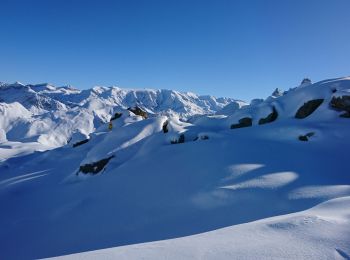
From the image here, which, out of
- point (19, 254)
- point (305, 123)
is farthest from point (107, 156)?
point (305, 123)

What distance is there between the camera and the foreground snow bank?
5.18 metres

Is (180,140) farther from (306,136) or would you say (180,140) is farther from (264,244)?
(264,244)

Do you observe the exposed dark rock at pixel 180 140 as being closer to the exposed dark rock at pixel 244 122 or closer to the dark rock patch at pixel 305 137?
the dark rock patch at pixel 305 137

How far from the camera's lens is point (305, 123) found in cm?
2080

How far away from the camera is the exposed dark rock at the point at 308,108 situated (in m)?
23.6

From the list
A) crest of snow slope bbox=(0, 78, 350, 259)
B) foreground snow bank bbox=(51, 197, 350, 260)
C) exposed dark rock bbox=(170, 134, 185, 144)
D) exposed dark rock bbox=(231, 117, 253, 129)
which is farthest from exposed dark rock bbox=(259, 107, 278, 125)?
foreground snow bank bbox=(51, 197, 350, 260)

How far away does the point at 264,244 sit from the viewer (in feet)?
18.4

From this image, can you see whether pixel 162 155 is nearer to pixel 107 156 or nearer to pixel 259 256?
pixel 107 156

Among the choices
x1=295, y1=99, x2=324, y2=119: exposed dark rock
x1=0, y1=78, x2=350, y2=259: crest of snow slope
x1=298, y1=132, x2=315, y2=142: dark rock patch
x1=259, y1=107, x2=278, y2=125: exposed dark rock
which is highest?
x1=295, y1=99, x2=324, y2=119: exposed dark rock

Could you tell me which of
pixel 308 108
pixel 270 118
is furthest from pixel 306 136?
pixel 270 118

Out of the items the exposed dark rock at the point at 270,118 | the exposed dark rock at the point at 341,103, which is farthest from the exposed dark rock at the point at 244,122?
the exposed dark rock at the point at 341,103

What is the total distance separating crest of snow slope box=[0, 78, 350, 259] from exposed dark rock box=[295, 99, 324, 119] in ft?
2.59

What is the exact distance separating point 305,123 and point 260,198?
1178 centimetres

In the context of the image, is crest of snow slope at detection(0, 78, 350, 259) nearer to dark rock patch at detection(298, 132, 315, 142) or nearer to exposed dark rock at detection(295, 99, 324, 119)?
dark rock patch at detection(298, 132, 315, 142)
